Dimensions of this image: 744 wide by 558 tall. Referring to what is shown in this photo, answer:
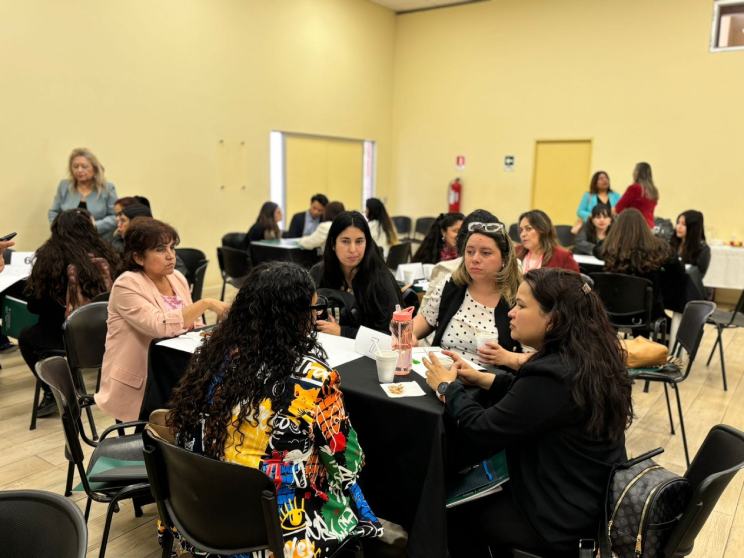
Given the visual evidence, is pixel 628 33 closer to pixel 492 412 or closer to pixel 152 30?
pixel 152 30

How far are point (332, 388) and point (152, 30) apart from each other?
6.26 meters

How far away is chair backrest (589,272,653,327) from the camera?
402 cm

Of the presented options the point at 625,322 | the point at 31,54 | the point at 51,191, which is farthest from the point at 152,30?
the point at 625,322

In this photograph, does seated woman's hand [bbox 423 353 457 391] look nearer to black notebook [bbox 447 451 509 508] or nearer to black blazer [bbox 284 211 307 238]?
black notebook [bbox 447 451 509 508]

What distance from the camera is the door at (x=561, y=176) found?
8.45 meters

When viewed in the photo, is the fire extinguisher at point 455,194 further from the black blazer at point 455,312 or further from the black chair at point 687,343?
the black blazer at point 455,312

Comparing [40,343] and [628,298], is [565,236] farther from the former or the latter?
[40,343]

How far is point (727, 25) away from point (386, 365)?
7.69 meters

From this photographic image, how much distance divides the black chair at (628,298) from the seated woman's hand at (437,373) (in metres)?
2.57

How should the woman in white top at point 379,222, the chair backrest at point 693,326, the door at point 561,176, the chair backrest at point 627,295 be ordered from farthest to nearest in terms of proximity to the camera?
1. the door at point 561,176
2. the woman in white top at point 379,222
3. the chair backrest at point 627,295
4. the chair backrest at point 693,326

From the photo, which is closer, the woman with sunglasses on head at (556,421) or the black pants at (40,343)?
the woman with sunglasses on head at (556,421)

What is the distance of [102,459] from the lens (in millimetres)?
2023

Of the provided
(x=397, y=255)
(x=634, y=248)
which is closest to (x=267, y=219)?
(x=397, y=255)

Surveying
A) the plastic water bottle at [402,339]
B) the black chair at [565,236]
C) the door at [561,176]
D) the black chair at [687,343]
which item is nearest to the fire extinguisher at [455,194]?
the door at [561,176]
